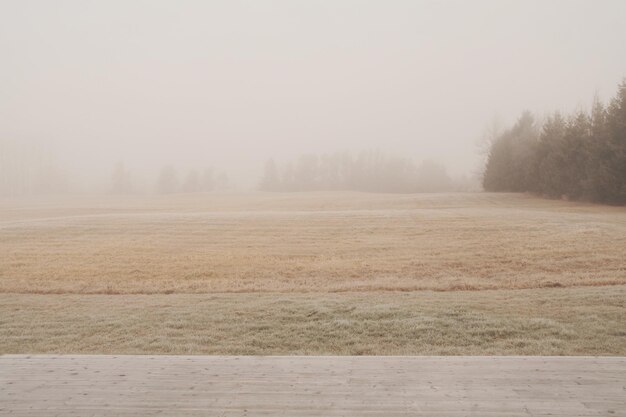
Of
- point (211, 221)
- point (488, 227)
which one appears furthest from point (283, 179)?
point (488, 227)

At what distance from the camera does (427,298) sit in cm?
1120

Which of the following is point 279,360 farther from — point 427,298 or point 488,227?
point 488,227

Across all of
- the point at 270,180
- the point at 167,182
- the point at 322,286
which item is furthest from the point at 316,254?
the point at 167,182

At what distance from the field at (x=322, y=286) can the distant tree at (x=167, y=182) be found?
8055cm

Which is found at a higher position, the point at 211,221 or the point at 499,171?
the point at 499,171

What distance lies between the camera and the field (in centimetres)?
805

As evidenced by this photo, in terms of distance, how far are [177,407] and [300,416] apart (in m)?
1.27

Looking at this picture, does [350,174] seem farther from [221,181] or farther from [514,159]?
[514,159]

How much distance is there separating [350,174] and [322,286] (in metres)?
97.1

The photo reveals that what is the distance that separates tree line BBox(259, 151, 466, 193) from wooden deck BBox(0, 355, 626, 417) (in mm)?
97195

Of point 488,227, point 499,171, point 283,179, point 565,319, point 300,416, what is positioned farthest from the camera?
point 283,179

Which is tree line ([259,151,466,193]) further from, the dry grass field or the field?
the field

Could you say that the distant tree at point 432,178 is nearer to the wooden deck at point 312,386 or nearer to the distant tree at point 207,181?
the distant tree at point 207,181

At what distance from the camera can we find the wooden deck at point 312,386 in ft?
14.2
